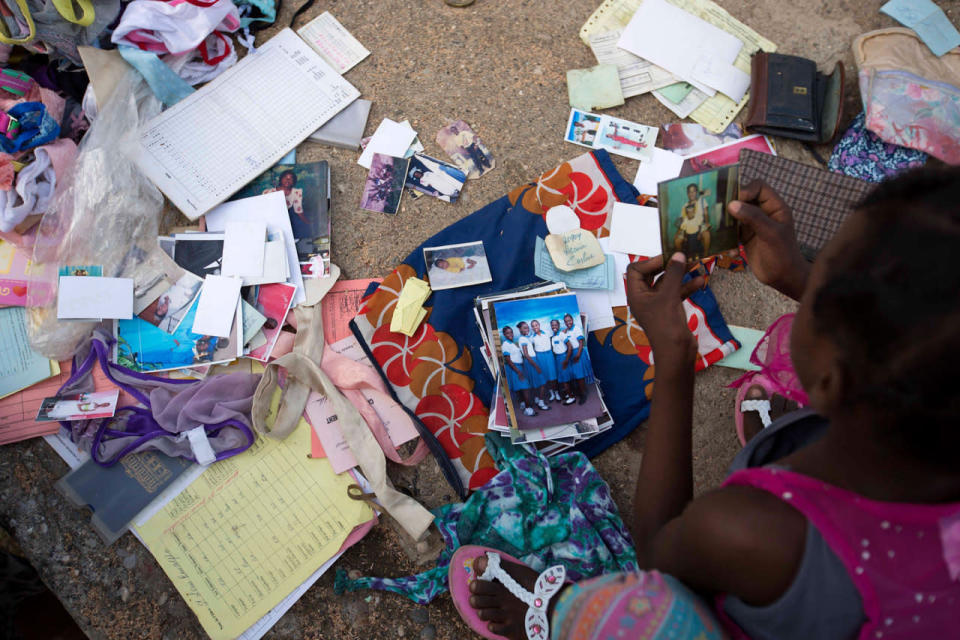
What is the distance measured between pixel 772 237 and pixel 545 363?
29.3 inches

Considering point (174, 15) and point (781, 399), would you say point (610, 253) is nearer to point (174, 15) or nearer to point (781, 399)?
point (781, 399)

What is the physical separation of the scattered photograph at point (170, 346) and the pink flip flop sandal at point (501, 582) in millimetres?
980

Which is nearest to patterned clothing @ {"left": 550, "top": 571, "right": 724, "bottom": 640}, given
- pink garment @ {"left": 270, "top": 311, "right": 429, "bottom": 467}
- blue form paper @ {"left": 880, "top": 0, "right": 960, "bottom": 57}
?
pink garment @ {"left": 270, "top": 311, "right": 429, "bottom": 467}

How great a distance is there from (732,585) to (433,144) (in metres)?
1.78

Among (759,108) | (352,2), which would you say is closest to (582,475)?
(759,108)

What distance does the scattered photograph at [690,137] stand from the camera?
2234 millimetres

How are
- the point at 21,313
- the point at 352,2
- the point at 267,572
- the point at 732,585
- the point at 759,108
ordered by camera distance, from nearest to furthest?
the point at 732,585 < the point at 267,572 < the point at 21,313 < the point at 759,108 < the point at 352,2

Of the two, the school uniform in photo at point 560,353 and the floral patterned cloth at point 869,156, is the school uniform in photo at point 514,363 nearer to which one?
the school uniform in photo at point 560,353

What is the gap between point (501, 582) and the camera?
65.3 inches

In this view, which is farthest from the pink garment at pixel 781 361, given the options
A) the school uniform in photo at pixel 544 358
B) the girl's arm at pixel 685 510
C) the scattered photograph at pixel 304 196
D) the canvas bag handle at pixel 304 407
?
the scattered photograph at pixel 304 196

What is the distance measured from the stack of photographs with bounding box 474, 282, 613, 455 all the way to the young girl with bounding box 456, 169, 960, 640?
28.0 inches

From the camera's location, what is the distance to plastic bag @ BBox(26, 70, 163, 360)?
1859mm

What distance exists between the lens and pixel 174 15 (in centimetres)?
200

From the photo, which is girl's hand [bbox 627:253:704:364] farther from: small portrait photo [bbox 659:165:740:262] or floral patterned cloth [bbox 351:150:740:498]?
floral patterned cloth [bbox 351:150:740:498]
